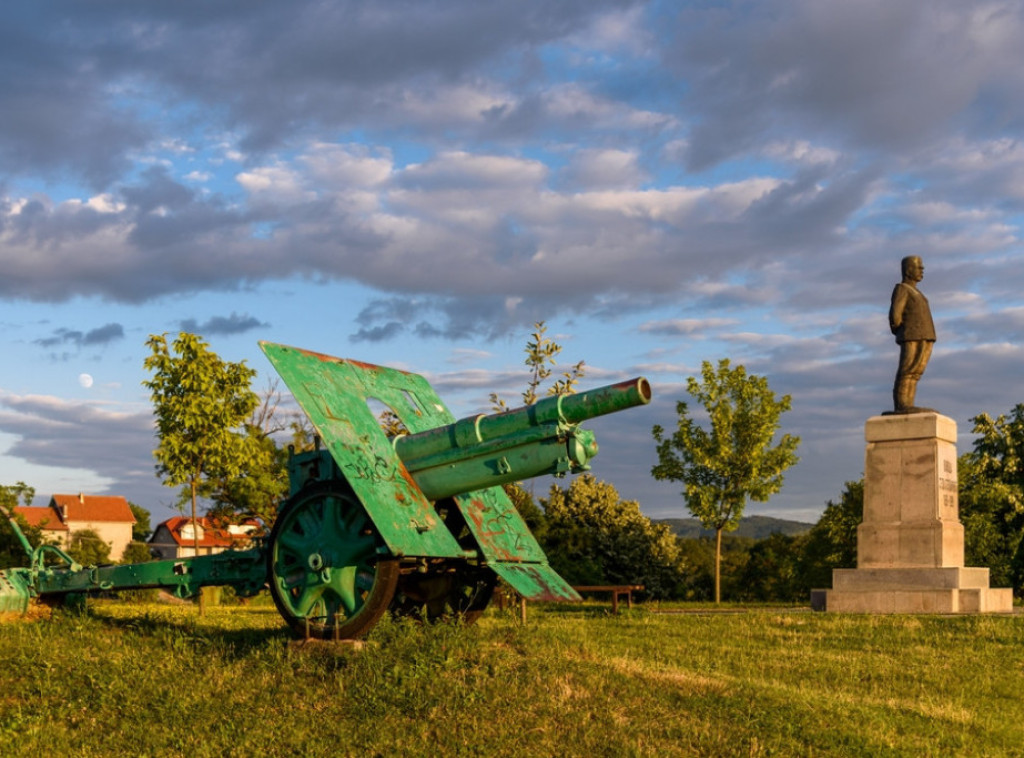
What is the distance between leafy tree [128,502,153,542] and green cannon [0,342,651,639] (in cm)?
9591

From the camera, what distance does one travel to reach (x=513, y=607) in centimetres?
1502

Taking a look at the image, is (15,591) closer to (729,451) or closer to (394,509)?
(394,509)

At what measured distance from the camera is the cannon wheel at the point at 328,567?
937 cm

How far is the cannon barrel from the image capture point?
9.30 meters

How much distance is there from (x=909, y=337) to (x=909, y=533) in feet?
12.8

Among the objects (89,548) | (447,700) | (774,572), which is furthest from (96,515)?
(447,700)

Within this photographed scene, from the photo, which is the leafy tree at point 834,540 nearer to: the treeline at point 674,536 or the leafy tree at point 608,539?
the treeline at point 674,536

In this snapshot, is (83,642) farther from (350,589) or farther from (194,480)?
(194,480)

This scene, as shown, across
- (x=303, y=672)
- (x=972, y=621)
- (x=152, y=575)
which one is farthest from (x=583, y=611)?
(x=303, y=672)

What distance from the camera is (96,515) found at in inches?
3799

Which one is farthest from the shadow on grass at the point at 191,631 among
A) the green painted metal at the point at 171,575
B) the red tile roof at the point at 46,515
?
the red tile roof at the point at 46,515

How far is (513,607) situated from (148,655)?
569 cm

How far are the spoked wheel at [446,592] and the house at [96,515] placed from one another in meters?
88.3

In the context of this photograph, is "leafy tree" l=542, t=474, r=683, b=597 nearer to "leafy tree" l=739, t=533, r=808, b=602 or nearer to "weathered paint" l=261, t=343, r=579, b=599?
"leafy tree" l=739, t=533, r=808, b=602
